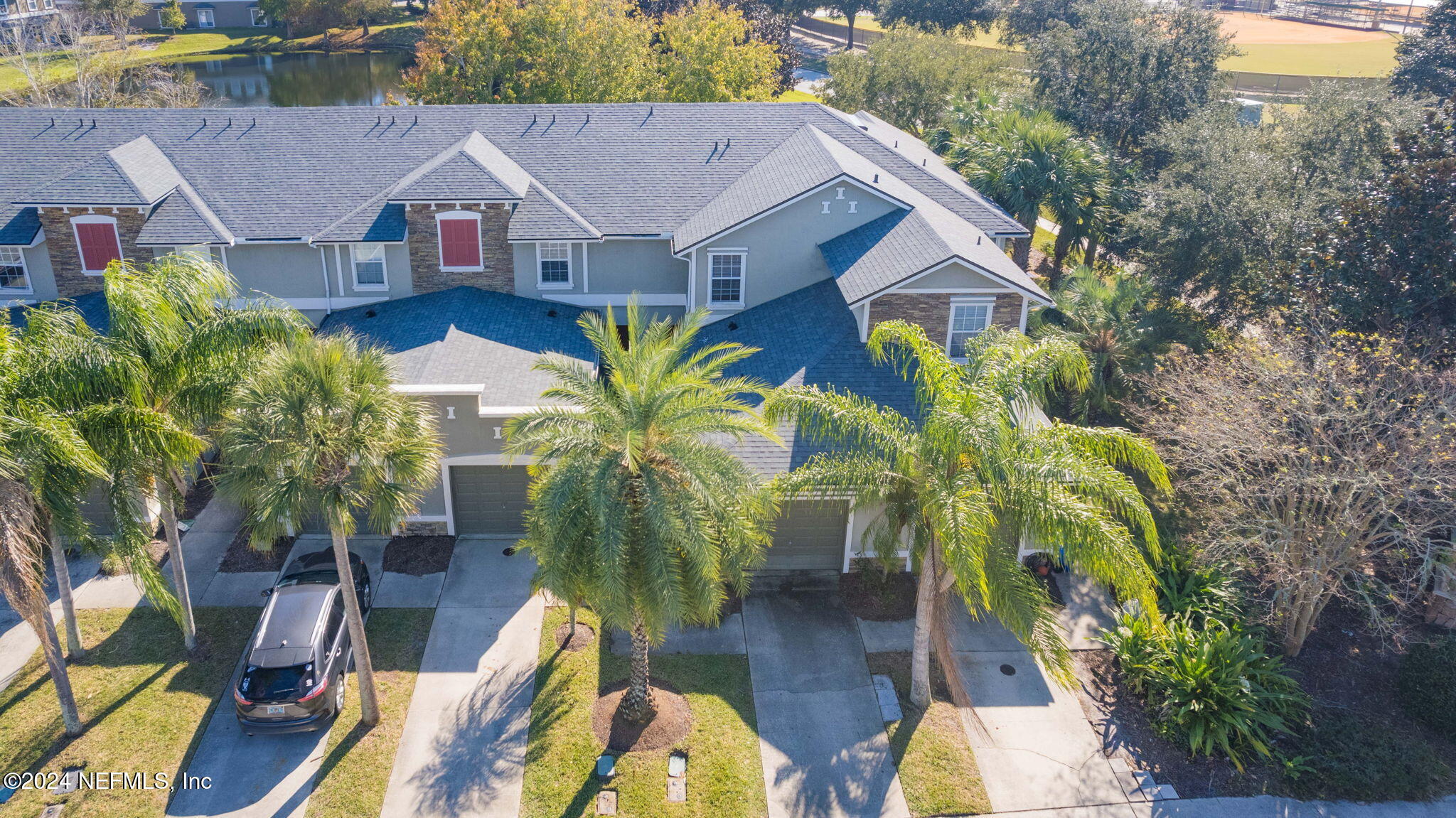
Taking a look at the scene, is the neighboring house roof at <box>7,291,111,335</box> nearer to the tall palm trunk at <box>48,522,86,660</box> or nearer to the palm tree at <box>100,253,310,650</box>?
the tall palm trunk at <box>48,522,86,660</box>

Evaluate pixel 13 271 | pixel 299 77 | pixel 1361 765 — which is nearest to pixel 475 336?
pixel 13 271

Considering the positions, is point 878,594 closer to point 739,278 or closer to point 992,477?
point 992,477

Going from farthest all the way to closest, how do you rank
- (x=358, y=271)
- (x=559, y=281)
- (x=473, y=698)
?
1. (x=559, y=281)
2. (x=358, y=271)
3. (x=473, y=698)

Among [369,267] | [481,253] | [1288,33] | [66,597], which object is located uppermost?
[1288,33]

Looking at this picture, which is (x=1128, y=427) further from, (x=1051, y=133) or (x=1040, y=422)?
(x=1051, y=133)

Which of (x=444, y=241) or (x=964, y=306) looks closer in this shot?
(x=964, y=306)

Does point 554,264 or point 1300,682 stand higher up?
point 554,264

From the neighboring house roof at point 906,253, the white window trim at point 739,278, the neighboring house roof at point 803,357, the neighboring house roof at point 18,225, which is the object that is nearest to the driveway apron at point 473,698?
the neighboring house roof at point 803,357
